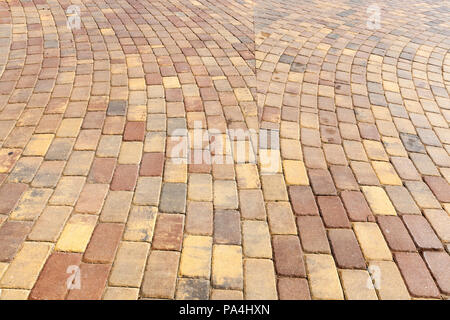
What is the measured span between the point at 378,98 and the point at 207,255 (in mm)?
2686

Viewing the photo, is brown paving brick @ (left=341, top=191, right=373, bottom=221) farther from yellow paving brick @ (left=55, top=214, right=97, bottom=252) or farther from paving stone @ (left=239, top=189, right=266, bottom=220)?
yellow paving brick @ (left=55, top=214, right=97, bottom=252)

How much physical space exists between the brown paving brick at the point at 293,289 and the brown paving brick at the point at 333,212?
492 millimetres

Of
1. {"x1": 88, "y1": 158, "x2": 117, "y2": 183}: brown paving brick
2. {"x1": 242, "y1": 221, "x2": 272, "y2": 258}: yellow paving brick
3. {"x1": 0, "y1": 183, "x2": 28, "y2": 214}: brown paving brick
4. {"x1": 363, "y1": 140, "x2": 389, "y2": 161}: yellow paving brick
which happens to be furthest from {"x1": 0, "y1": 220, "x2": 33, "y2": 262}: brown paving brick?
{"x1": 363, "y1": 140, "x2": 389, "y2": 161}: yellow paving brick

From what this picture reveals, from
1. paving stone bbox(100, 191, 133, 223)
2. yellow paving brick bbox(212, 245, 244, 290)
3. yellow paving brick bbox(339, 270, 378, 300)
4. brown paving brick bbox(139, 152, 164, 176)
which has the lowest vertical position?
yellow paving brick bbox(339, 270, 378, 300)

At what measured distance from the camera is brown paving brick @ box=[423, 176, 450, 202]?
2604 millimetres

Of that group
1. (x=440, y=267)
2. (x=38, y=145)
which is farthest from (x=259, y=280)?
(x=38, y=145)

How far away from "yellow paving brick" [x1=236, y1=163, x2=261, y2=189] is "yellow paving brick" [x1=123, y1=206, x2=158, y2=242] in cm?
67

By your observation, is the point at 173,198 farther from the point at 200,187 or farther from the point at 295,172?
the point at 295,172

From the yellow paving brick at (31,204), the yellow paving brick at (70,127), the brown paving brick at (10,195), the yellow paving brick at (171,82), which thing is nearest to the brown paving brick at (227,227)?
the yellow paving brick at (31,204)

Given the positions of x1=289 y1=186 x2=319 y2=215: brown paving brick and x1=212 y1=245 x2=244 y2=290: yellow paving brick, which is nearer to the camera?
x1=212 y1=245 x2=244 y2=290: yellow paving brick

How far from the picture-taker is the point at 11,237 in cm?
210

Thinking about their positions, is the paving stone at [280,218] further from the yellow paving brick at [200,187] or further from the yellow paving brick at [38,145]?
the yellow paving brick at [38,145]

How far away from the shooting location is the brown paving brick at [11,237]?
201cm
